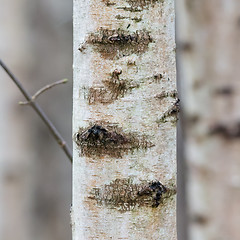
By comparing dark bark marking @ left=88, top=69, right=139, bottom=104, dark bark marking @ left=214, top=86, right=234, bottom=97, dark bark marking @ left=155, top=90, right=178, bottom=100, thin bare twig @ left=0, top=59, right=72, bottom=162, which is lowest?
dark bark marking @ left=214, top=86, right=234, bottom=97

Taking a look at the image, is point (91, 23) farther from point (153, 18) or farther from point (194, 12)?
point (194, 12)

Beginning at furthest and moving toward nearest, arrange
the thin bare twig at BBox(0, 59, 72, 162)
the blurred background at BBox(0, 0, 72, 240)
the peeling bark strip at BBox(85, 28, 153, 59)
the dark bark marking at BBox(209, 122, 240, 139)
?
1. the blurred background at BBox(0, 0, 72, 240)
2. the dark bark marking at BBox(209, 122, 240, 139)
3. the thin bare twig at BBox(0, 59, 72, 162)
4. the peeling bark strip at BBox(85, 28, 153, 59)

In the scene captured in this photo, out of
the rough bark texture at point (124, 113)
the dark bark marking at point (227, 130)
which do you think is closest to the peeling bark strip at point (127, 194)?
the rough bark texture at point (124, 113)

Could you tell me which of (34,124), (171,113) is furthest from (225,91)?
(34,124)

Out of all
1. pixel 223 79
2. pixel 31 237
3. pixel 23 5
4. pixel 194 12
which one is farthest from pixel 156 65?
pixel 31 237

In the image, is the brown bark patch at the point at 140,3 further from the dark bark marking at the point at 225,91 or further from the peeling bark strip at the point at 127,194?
the dark bark marking at the point at 225,91

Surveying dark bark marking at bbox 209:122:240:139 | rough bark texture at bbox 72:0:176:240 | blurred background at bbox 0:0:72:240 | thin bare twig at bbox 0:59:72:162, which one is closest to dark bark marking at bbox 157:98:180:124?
rough bark texture at bbox 72:0:176:240

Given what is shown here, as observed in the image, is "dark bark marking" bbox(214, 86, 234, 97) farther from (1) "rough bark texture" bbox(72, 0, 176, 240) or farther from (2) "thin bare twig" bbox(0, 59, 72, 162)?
(1) "rough bark texture" bbox(72, 0, 176, 240)
